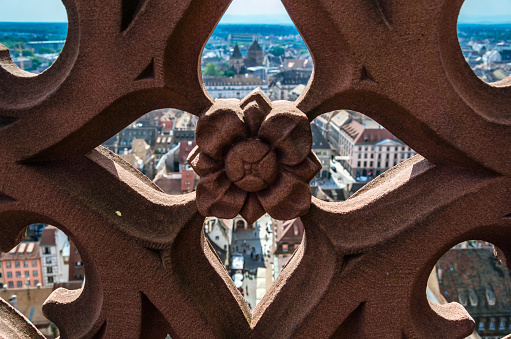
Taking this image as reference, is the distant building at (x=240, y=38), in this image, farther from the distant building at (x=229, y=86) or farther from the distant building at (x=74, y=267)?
the distant building at (x=74, y=267)

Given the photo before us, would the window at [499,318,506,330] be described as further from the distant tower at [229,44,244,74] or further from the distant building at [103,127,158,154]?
the distant tower at [229,44,244,74]

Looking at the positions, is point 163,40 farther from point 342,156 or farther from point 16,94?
point 342,156

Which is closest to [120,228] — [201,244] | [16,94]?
[201,244]

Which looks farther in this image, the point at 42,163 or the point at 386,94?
the point at 42,163

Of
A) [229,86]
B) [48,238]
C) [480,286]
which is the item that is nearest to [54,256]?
[48,238]

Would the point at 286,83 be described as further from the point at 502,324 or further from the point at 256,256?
the point at 502,324

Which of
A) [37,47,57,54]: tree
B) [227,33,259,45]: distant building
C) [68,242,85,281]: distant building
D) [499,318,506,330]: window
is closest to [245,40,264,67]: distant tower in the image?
[37,47,57,54]: tree
